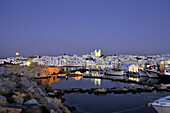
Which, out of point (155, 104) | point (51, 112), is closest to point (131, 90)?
point (155, 104)

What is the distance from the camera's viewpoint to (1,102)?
7.90 metres

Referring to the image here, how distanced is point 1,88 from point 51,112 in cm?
360

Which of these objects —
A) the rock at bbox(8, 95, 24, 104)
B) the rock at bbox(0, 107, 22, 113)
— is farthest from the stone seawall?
the rock at bbox(0, 107, 22, 113)

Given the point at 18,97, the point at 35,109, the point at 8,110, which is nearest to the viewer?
the point at 8,110

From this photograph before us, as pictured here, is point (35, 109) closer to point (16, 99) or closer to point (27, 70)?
point (16, 99)

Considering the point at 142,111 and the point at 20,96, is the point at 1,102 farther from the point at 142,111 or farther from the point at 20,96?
the point at 142,111

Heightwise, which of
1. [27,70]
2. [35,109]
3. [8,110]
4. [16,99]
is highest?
[27,70]

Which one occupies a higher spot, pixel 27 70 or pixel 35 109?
pixel 27 70

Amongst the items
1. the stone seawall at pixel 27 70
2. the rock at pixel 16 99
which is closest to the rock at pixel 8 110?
the rock at pixel 16 99

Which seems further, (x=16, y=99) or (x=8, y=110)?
(x=16, y=99)

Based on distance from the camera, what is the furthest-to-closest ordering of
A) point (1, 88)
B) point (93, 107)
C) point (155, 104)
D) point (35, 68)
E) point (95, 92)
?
point (35, 68)
point (95, 92)
point (93, 107)
point (155, 104)
point (1, 88)

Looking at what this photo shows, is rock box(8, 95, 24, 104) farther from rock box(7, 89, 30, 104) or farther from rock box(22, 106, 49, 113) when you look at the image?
rock box(22, 106, 49, 113)

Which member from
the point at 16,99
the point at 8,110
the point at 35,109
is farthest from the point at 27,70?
the point at 8,110

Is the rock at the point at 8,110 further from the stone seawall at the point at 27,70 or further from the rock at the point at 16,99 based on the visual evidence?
the stone seawall at the point at 27,70
